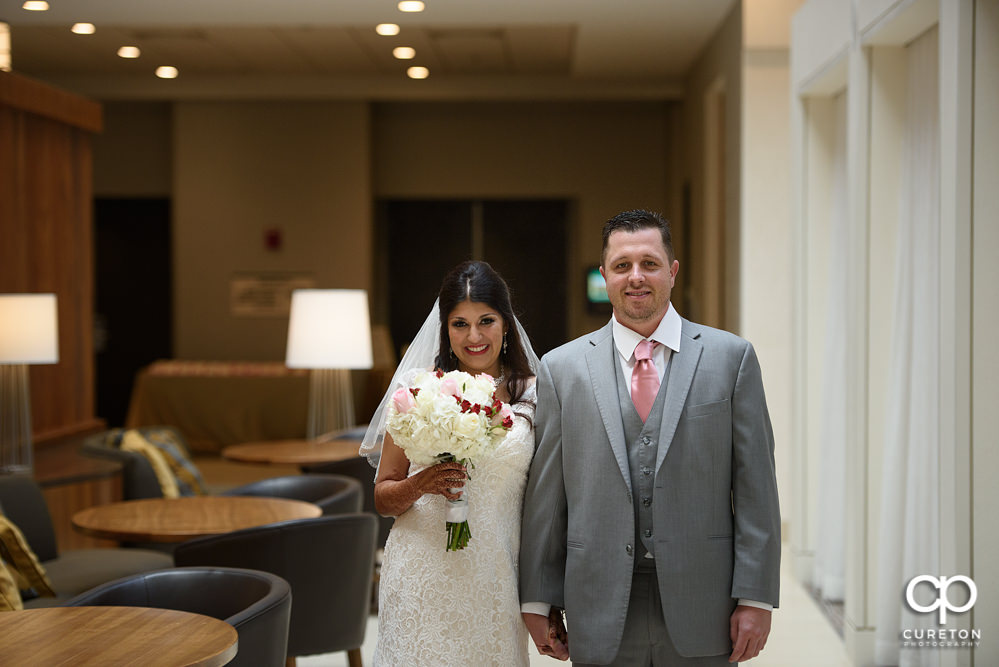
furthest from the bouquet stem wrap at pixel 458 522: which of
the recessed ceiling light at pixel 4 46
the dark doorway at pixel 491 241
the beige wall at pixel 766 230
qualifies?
the dark doorway at pixel 491 241

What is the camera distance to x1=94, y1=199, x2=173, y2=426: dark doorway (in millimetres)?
12484

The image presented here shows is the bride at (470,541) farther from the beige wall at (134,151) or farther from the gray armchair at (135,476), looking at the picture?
the beige wall at (134,151)

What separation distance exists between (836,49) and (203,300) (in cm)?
874

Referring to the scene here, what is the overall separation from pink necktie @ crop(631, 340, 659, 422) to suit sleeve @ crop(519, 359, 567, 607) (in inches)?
7.1

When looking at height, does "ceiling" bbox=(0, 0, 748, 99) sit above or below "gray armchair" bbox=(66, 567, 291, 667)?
above

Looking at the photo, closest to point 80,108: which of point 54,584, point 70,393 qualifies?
point 70,393

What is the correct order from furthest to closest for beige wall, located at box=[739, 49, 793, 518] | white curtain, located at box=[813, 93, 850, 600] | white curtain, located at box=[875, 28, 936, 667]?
beige wall, located at box=[739, 49, 793, 518] < white curtain, located at box=[813, 93, 850, 600] < white curtain, located at box=[875, 28, 936, 667]

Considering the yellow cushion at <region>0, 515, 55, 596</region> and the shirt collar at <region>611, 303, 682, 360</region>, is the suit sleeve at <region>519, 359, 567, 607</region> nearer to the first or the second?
the shirt collar at <region>611, 303, 682, 360</region>

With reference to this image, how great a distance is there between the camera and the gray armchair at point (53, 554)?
4172 millimetres

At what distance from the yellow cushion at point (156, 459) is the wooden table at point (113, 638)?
97.5 inches

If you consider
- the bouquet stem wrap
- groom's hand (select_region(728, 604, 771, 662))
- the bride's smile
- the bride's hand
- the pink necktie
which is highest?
the bride's smile

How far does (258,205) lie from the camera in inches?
468

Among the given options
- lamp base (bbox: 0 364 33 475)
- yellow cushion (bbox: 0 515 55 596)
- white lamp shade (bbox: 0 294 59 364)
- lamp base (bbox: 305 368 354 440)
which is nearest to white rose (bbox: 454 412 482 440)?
yellow cushion (bbox: 0 515 55 596)

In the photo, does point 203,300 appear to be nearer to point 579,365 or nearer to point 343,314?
point 343,314
